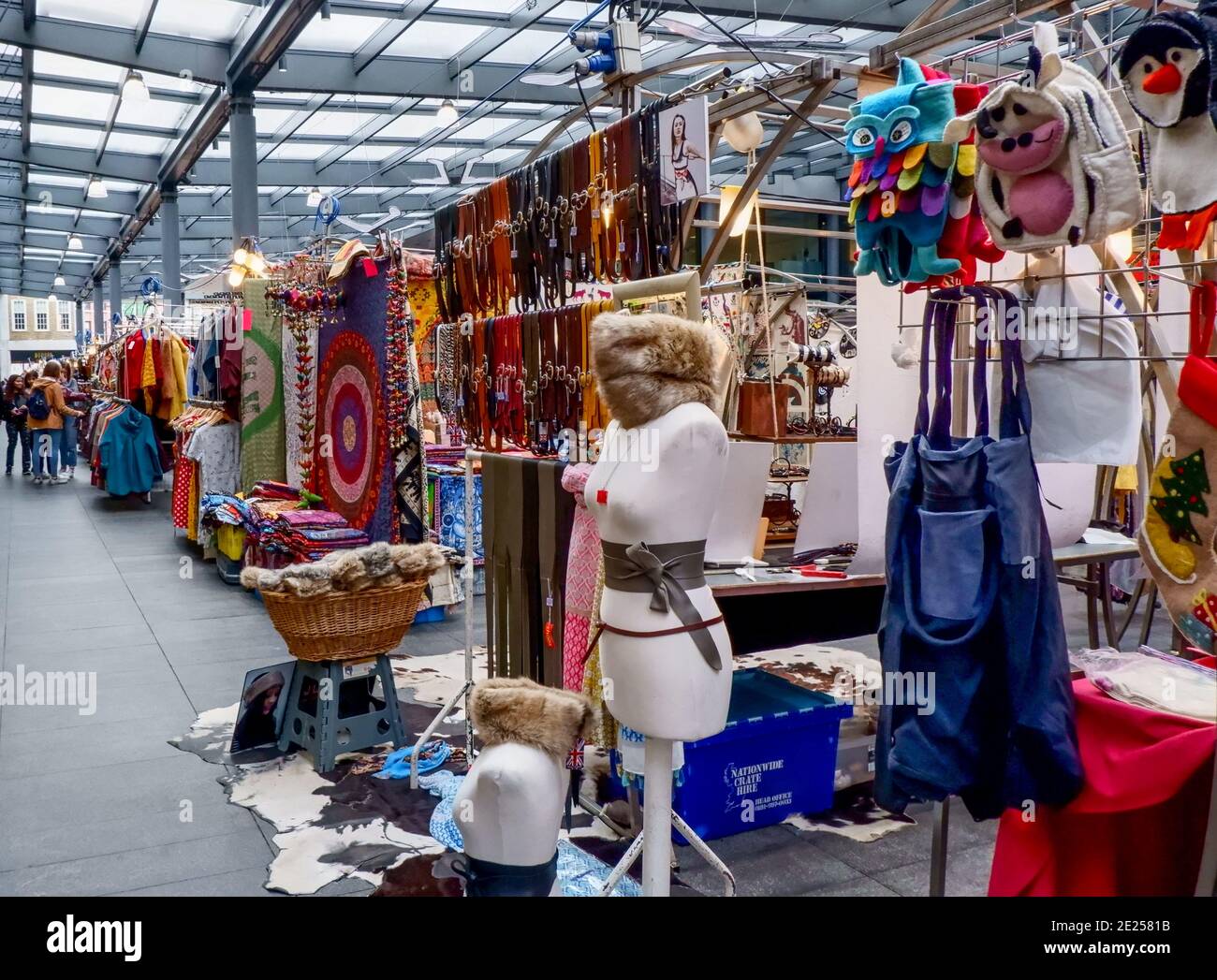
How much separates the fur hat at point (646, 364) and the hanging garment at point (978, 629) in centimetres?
55

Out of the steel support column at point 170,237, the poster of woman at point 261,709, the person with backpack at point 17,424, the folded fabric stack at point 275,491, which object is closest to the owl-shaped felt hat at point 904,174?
the poster of woman at point 261,709

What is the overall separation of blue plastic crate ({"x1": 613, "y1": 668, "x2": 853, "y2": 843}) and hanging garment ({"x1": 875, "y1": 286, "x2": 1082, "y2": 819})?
1.24 meters

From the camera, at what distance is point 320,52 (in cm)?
1009

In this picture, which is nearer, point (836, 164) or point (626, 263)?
point (626, 263)

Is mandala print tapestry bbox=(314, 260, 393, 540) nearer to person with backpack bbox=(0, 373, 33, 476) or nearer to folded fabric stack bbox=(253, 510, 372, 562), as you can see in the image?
folded fabric stack bbox=(253, 510, 372, 562)

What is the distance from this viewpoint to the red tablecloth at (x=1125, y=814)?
163 cm

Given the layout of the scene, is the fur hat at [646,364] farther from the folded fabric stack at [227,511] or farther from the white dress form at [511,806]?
the folded fabric stack at [227,511]

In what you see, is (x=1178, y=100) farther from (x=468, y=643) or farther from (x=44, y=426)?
(x=44, y=426)

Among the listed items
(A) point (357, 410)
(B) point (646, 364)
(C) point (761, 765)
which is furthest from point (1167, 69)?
(A) point (357, 410)

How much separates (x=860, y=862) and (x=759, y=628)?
0.85m

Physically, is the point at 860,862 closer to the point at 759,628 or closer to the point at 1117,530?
the point at 759,628

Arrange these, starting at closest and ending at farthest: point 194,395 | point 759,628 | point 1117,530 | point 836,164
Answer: point 759,628 → point 1117,530 → point 194,395 → point 836,164

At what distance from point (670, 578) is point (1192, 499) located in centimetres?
101
